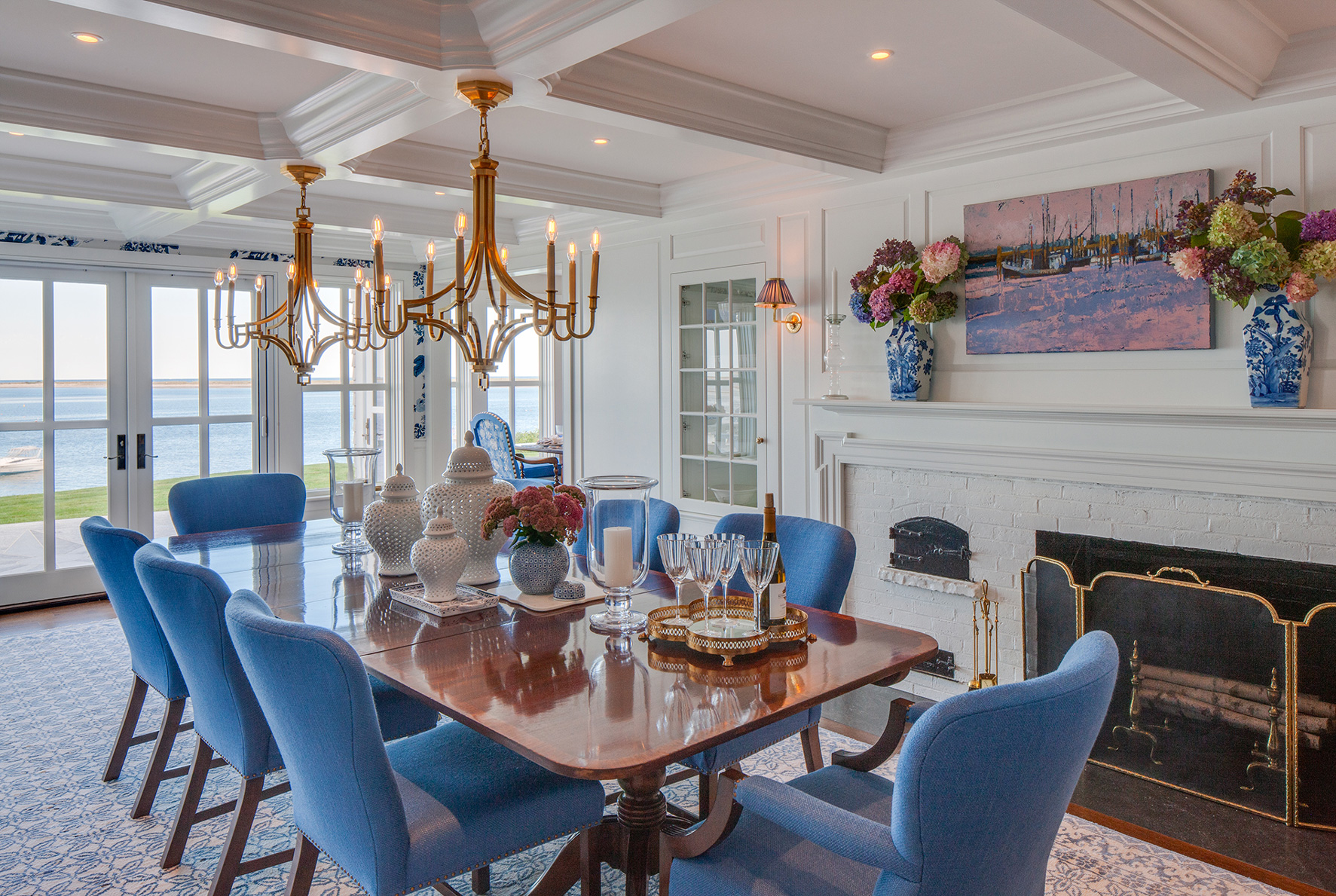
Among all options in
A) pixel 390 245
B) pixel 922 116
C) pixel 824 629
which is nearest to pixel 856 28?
pixel 922 116

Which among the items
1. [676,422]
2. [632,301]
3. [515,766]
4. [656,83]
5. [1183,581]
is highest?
[656,83]

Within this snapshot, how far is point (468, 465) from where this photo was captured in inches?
105

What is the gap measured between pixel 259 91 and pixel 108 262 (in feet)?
10.0

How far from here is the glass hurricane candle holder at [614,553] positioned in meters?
2.16

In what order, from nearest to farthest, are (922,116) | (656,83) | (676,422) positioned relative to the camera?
1. (656,83)
2. (922,116)
3. (676,422)

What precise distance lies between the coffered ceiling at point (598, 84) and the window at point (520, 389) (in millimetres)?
3410

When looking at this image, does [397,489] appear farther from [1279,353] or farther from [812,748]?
[1279,353]

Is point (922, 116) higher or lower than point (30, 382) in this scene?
higher

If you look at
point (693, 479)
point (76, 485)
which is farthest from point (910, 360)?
point (76, 485)

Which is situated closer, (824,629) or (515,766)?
(515,766)

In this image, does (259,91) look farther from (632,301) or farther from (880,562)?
(880,562)

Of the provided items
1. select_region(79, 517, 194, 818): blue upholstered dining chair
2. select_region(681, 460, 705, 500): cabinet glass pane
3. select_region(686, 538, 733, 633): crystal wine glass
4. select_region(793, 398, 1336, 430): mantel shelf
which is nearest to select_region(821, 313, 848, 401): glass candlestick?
select_region(793, 398, 1336, 430): mantel shelf

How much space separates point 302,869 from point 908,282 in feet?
9.46

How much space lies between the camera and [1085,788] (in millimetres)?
3027
